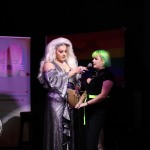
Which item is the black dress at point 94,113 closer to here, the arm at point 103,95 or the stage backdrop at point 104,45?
the arm at point 103,95

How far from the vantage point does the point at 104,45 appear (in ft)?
17.4

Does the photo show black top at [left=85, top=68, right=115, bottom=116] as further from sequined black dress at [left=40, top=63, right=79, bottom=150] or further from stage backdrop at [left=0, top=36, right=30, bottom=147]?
stage backdrop at [left=0, top=36, right=30, bottom=147]

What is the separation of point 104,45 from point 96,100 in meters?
0.95

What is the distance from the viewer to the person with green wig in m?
4.72

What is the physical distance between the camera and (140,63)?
205 inches

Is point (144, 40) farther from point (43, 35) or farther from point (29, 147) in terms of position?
point (29, 147)

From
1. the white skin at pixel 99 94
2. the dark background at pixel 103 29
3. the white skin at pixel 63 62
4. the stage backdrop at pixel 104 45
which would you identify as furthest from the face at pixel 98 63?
the dark background at pixel 103 29

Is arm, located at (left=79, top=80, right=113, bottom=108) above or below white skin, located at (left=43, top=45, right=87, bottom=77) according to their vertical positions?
below

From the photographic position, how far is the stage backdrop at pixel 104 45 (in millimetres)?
5137

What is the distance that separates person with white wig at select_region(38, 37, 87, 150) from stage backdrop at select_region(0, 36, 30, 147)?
55.1 inches

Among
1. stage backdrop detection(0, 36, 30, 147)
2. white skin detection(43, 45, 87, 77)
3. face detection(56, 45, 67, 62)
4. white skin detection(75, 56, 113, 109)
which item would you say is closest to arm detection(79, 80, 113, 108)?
white skin detection(75, 56, 113, 109)

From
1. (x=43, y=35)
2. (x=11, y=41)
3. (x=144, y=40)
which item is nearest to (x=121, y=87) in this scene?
(x=144, y=40)

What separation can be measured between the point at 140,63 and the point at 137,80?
0.23 m

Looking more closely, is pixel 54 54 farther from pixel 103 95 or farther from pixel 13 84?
pixel 13 84
